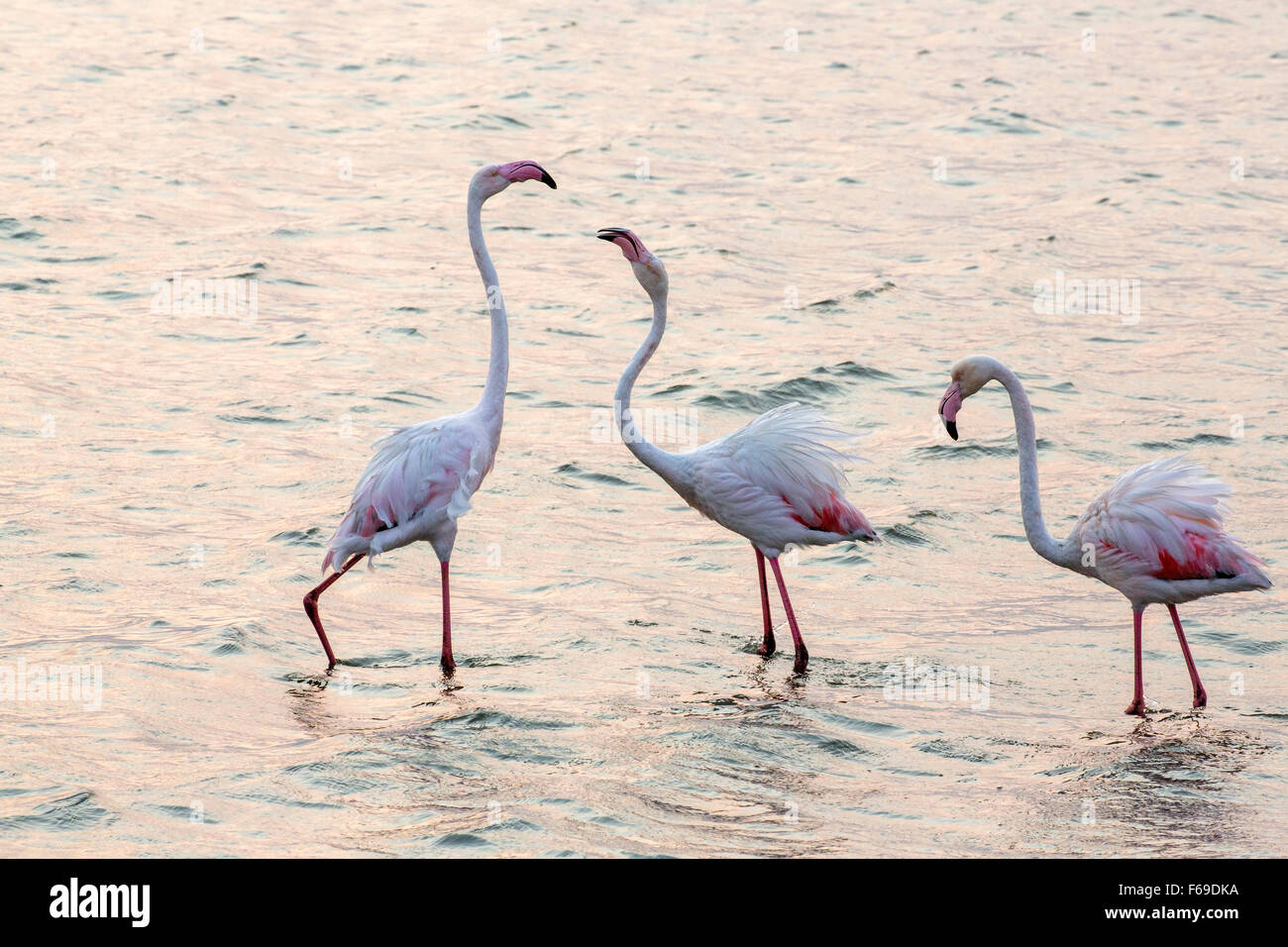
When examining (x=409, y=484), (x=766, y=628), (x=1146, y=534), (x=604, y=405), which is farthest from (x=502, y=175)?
(x=604, y=405)

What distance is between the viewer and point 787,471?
8164mm

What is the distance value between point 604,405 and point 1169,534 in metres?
5.31

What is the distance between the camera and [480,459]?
8016 millimetres

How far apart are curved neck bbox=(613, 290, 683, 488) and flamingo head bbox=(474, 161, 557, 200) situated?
89cm

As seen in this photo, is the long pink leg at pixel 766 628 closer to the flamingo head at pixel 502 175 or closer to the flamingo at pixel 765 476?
the flamingo at pixel 765 476

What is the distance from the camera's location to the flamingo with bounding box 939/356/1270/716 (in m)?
7.53

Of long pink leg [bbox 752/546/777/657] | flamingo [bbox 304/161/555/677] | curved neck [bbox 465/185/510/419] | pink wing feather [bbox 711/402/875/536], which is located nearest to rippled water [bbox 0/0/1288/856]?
long pink leg [bbox 752/546/777/657]

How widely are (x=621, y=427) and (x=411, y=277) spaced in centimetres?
717

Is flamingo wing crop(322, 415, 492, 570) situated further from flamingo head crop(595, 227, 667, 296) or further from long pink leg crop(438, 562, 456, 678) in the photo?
flamingo head crop(595, 227, 667, 296)

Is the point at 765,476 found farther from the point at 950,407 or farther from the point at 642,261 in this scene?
the point at 642,261

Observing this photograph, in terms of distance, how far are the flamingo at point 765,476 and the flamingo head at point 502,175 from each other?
461mm

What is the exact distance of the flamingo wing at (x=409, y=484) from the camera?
779 centimetres

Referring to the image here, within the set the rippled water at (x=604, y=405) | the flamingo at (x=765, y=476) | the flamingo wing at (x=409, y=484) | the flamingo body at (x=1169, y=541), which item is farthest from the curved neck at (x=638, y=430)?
the flamingo body at (x=1169, y=541)

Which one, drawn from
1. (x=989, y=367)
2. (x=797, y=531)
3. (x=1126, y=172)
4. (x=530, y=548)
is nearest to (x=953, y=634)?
(x=797, y=531)
